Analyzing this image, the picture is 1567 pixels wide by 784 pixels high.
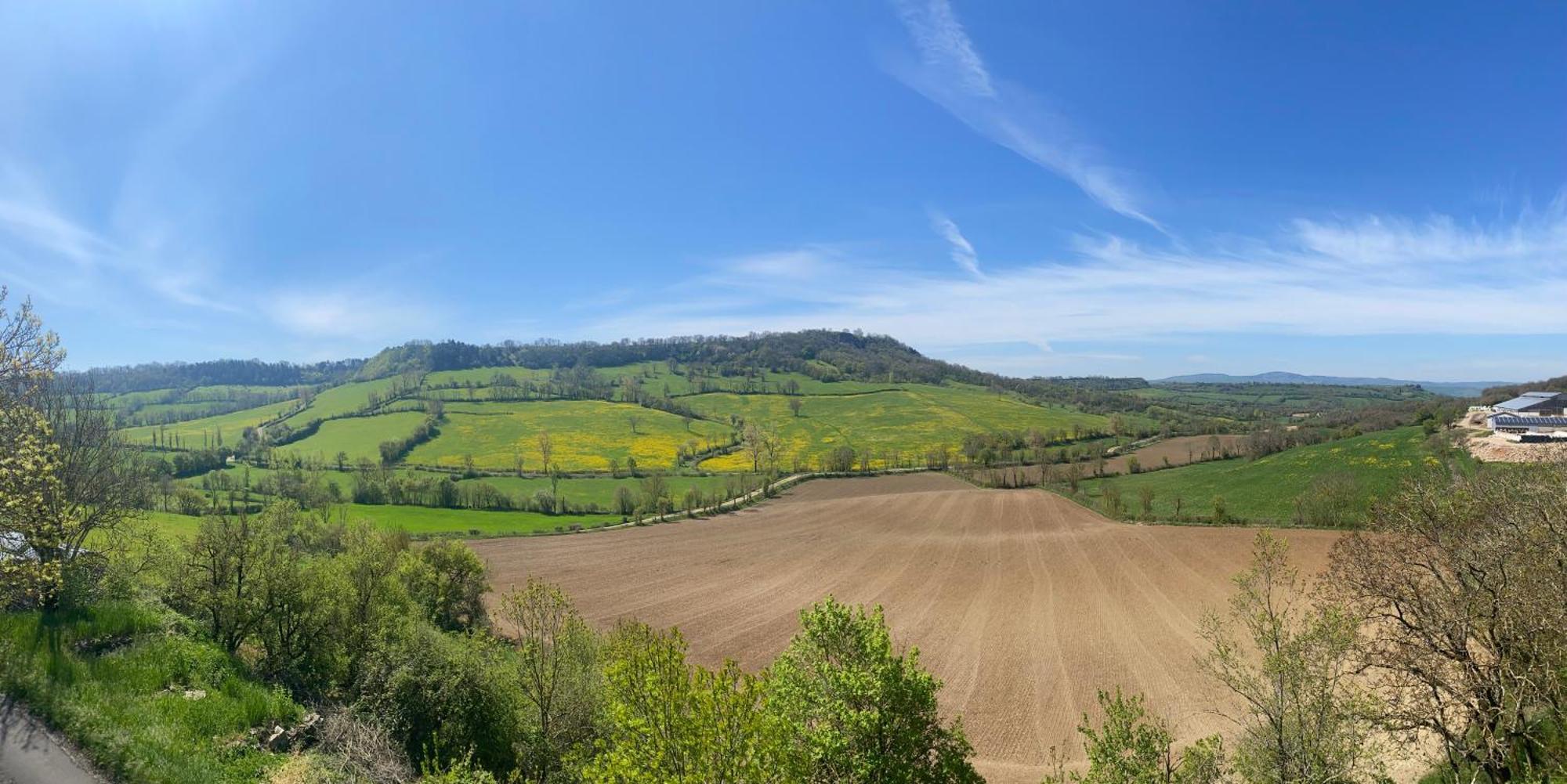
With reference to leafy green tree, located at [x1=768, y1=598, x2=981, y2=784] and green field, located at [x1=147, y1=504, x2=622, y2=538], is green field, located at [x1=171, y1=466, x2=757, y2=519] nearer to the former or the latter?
green field, located at [x1=147, y1=504, x2=622, y2=538]

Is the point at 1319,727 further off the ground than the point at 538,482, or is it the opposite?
the point at 1319,727

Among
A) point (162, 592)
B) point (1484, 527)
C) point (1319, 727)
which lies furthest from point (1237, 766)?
point (162, 592)

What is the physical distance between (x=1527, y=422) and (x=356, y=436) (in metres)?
209

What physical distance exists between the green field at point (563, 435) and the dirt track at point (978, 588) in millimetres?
47294

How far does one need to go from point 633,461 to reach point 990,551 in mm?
72209

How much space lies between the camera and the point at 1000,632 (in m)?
43.5

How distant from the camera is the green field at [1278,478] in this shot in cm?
7081

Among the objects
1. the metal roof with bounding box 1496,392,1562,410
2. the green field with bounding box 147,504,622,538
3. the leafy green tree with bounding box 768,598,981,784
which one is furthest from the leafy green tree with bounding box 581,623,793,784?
the metal roof with bounding box 1496,392,1562,410

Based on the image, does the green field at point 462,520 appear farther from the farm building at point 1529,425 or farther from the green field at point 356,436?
the farm building at point 1529,425

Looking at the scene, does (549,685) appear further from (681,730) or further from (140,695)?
(681,730)

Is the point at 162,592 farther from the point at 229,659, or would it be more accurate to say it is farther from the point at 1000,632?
the point at 1000,632

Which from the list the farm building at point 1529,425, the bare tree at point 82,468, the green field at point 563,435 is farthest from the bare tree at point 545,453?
the farm building at point 1529,425

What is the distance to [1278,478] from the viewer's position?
273ft

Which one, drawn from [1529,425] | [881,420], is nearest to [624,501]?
[881,420]
